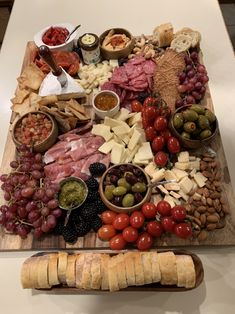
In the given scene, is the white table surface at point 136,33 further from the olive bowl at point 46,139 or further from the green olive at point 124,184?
the green olive at point 124,184

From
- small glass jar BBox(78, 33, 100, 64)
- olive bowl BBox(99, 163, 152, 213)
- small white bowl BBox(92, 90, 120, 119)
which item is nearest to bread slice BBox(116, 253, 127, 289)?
olive bowl BBox(99, 163, 152, 213)

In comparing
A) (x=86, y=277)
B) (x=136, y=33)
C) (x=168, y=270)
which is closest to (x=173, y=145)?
(x=168, y=270)

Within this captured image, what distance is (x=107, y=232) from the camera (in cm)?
127

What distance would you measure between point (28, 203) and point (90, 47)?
2.98 ft

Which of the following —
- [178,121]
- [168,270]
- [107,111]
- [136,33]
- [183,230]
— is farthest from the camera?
[136,33]

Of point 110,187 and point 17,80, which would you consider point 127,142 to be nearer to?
point 110,187

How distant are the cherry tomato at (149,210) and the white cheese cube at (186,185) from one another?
18 centimetres

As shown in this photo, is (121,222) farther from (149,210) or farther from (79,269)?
(79,269)

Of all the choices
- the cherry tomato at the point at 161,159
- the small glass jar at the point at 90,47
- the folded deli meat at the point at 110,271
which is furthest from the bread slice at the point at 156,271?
the small glass jar at the point at 90,47

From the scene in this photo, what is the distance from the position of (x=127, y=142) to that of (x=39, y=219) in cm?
53

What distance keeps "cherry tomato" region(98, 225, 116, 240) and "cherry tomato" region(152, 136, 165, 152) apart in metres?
0.41

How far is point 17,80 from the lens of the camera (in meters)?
1.78

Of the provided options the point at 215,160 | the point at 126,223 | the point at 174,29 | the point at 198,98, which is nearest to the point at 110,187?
the point at 126,223

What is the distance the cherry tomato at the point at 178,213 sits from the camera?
1.24 meters
